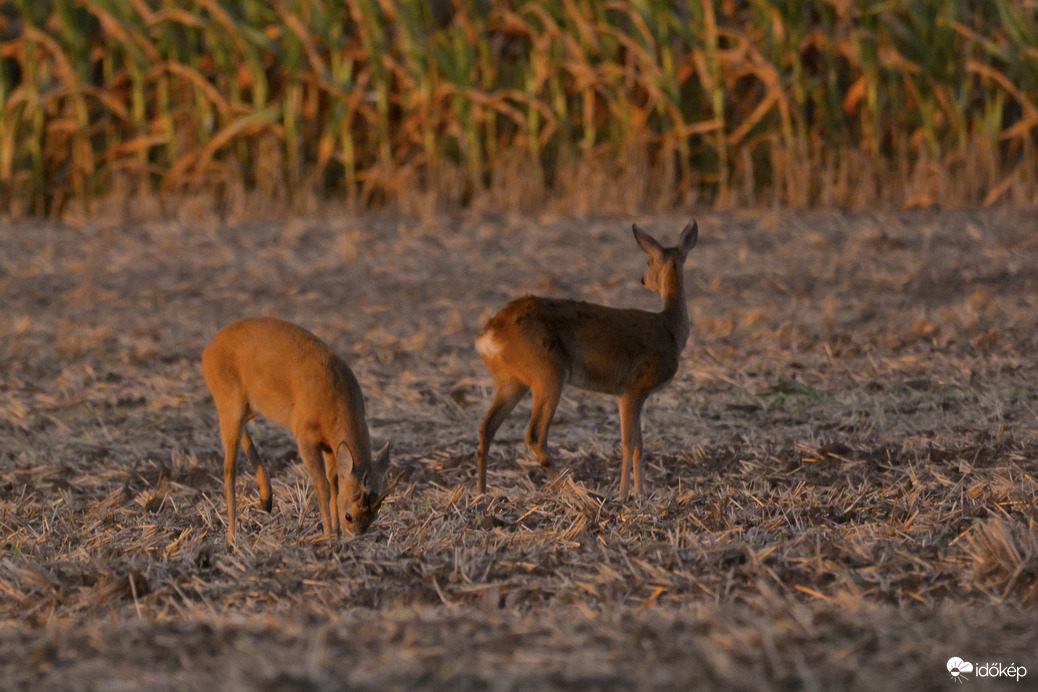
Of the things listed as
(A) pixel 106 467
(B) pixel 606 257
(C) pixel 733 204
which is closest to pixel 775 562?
(A) pixel 106 467

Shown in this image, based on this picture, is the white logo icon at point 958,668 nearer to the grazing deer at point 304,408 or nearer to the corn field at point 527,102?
the grazing deer at point 304,408

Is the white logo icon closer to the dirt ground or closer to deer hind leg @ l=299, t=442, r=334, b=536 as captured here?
the dirt ground

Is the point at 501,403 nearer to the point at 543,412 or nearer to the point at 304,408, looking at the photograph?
the point at 543,412

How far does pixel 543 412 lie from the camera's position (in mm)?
7082


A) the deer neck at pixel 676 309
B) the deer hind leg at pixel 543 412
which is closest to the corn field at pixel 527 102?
the deer neck at pixel 676 309

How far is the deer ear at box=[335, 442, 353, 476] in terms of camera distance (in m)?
6.14

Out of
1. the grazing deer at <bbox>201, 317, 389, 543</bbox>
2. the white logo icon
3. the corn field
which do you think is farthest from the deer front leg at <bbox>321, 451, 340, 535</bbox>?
the corn field

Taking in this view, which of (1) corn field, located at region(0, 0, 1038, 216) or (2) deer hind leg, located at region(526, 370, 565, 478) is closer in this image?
(2) deer hind leg, located at region(526, 370, 565, 478)

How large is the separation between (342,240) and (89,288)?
226 centimetres

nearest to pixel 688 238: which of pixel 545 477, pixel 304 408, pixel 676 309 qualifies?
pixel 676 309

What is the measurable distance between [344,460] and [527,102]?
924cm

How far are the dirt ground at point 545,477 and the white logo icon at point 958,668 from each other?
4 centimetres

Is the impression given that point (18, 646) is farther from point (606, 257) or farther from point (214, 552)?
point (606, 257)

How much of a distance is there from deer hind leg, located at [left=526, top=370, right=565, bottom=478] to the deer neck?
77 centimetres
